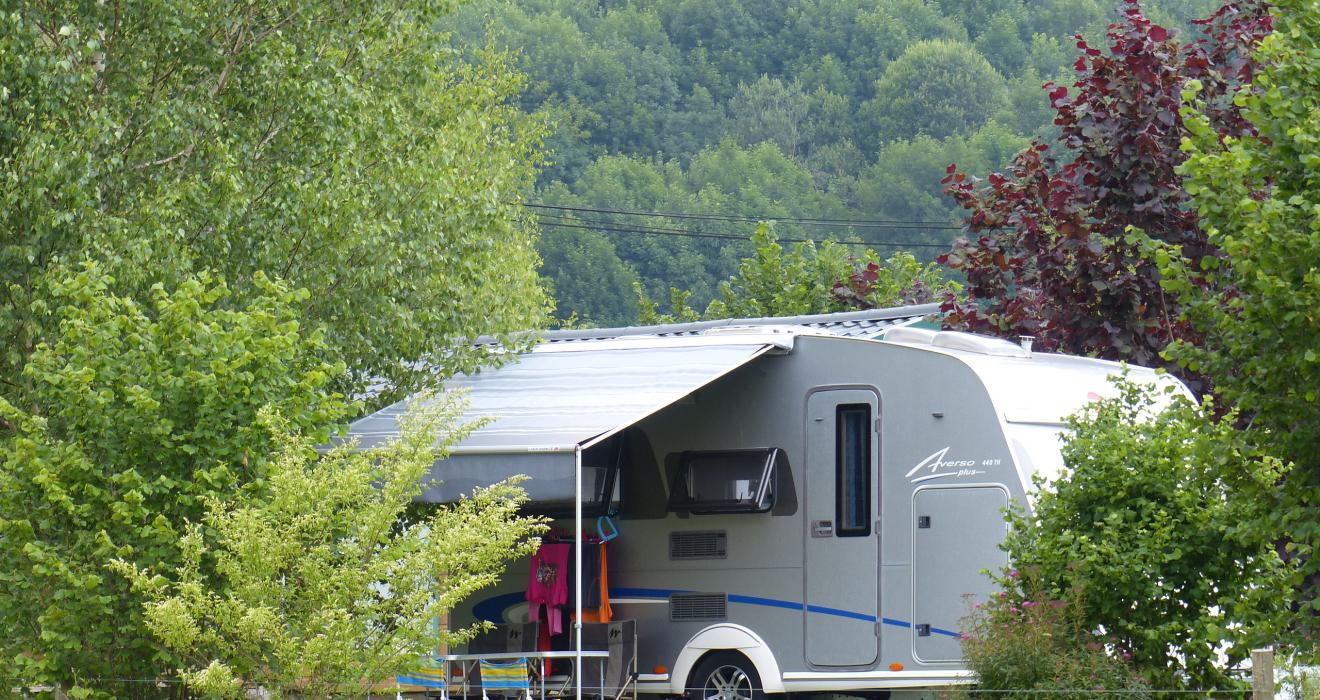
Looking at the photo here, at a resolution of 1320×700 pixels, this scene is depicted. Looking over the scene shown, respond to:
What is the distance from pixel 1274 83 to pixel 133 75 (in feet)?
29.1

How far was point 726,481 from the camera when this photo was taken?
519 inches

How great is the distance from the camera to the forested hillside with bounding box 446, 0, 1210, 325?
60.0 metres

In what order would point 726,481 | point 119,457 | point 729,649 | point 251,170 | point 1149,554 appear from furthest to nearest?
point 251,170 → point 726,481 → point 729,649 → point 119,457 → point 1149,554

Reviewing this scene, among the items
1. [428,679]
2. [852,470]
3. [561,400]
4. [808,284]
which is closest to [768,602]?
[852,470]

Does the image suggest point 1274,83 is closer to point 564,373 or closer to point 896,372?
point 896,372

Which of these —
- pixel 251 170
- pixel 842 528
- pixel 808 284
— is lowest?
pixel 842 528

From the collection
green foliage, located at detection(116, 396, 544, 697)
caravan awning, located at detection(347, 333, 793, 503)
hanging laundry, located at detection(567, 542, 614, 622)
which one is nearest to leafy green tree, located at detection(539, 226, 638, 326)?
caravan awning, located at detection(347, 333, 793, 503)

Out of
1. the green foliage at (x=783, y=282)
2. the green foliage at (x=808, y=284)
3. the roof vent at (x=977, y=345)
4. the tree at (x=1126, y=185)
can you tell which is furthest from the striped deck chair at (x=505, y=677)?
the green foliage at (x=783, y=282)

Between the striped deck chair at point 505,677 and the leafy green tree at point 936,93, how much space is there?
59.2 meters

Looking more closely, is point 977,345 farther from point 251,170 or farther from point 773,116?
point 773,116

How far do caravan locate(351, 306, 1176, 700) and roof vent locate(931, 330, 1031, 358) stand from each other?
2cm

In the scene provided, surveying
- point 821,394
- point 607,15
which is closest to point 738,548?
point 821,394

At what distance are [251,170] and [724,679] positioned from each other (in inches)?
212

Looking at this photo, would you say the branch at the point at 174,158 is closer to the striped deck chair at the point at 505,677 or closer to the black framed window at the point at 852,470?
the striped deck chair at the point at 505,677
